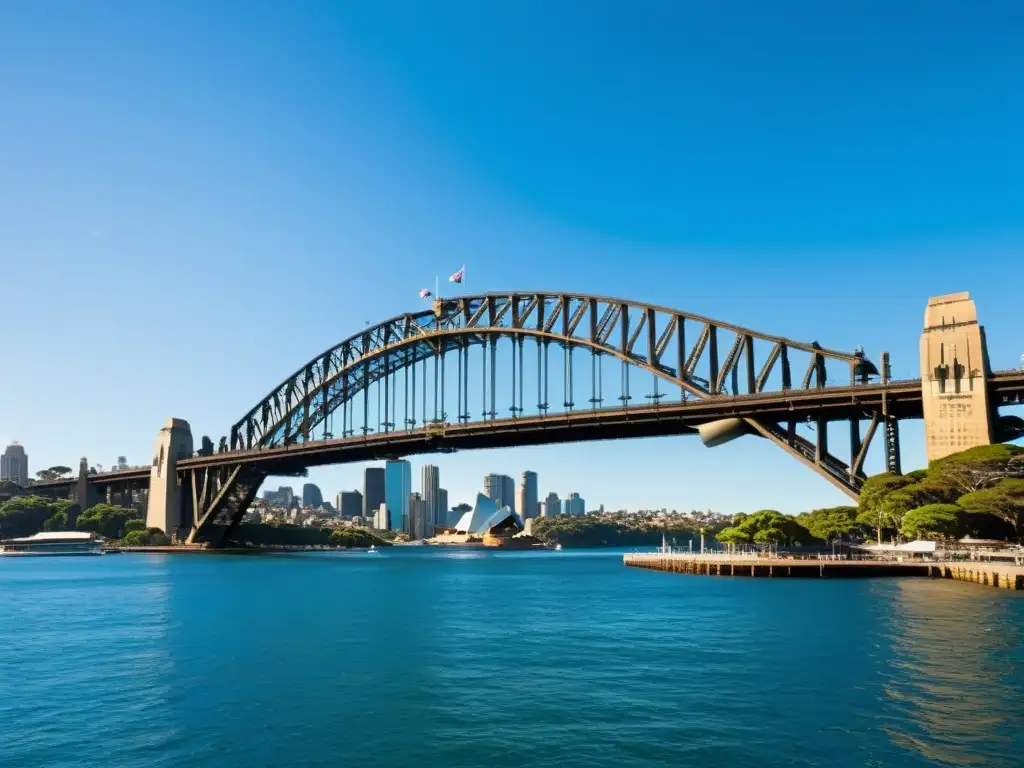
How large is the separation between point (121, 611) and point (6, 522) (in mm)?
129212

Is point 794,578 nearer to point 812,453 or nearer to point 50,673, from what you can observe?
point 812,453

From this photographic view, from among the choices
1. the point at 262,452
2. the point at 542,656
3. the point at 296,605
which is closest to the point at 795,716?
the point at 542,656

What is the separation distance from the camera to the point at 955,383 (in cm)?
5828

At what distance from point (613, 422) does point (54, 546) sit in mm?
86376

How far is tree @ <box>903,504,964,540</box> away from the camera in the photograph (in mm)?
57500

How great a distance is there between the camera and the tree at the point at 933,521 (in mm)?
57500

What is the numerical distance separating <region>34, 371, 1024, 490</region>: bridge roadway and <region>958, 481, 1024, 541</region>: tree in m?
6.93

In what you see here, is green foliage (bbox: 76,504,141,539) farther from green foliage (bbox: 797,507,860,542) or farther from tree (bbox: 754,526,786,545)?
green foliage (bbox: 797,507,860,542)

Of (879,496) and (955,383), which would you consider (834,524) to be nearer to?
(879,496)

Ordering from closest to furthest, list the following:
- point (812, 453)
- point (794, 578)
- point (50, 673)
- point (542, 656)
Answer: point (50, 673) < point (542, 656) < point (794, 578) < point (812, 453)

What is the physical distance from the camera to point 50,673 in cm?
2731

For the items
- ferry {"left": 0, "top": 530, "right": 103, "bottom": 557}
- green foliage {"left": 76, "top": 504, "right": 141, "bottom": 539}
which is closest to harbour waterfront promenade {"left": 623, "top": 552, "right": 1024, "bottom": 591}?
ferry {"left": 0, "top": 530, "right": 103, "bottom": 557}

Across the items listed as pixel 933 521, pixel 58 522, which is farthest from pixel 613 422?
pixel 58 522

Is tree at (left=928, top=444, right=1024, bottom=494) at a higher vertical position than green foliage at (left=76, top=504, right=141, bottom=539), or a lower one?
higher
